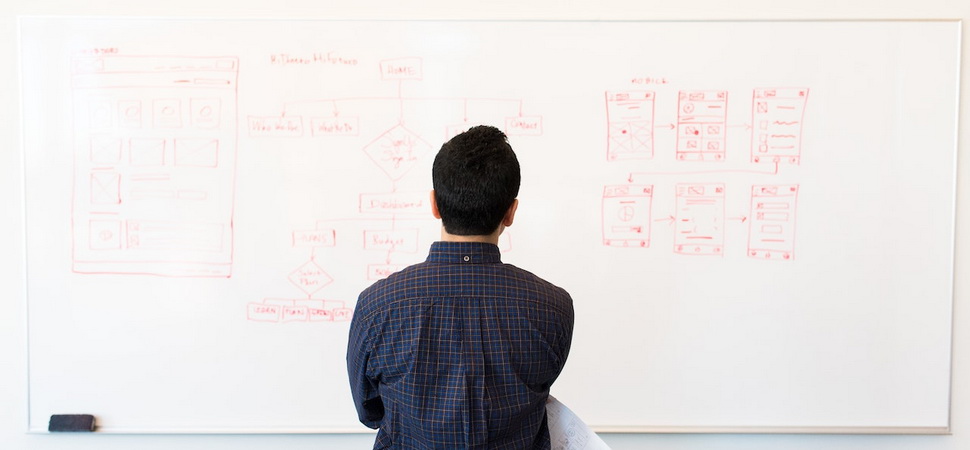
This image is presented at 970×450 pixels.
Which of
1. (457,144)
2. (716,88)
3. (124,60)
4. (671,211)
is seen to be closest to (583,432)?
(457,144)

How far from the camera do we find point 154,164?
193cm

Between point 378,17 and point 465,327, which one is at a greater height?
point 378,17

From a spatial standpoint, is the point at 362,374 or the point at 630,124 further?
the point at 630,124

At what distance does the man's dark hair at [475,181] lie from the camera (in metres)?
1.09

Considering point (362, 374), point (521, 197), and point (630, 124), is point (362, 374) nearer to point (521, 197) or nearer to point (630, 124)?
point (521, 197)

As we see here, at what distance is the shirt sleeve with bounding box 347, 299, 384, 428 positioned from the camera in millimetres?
1109

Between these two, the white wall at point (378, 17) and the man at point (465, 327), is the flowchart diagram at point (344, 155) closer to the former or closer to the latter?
the white wall at point (378, 17)

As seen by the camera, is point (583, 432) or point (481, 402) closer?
point (481, 402)

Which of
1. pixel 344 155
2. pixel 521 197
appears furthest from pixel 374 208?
pixel 521 197

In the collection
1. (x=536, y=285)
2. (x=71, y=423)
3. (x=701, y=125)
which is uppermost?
(x=701, y=125)

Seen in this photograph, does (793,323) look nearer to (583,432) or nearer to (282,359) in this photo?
(583,432)

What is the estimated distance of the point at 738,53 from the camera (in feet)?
6.35

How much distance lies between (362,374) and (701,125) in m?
1.29

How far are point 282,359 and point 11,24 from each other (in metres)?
1.28
